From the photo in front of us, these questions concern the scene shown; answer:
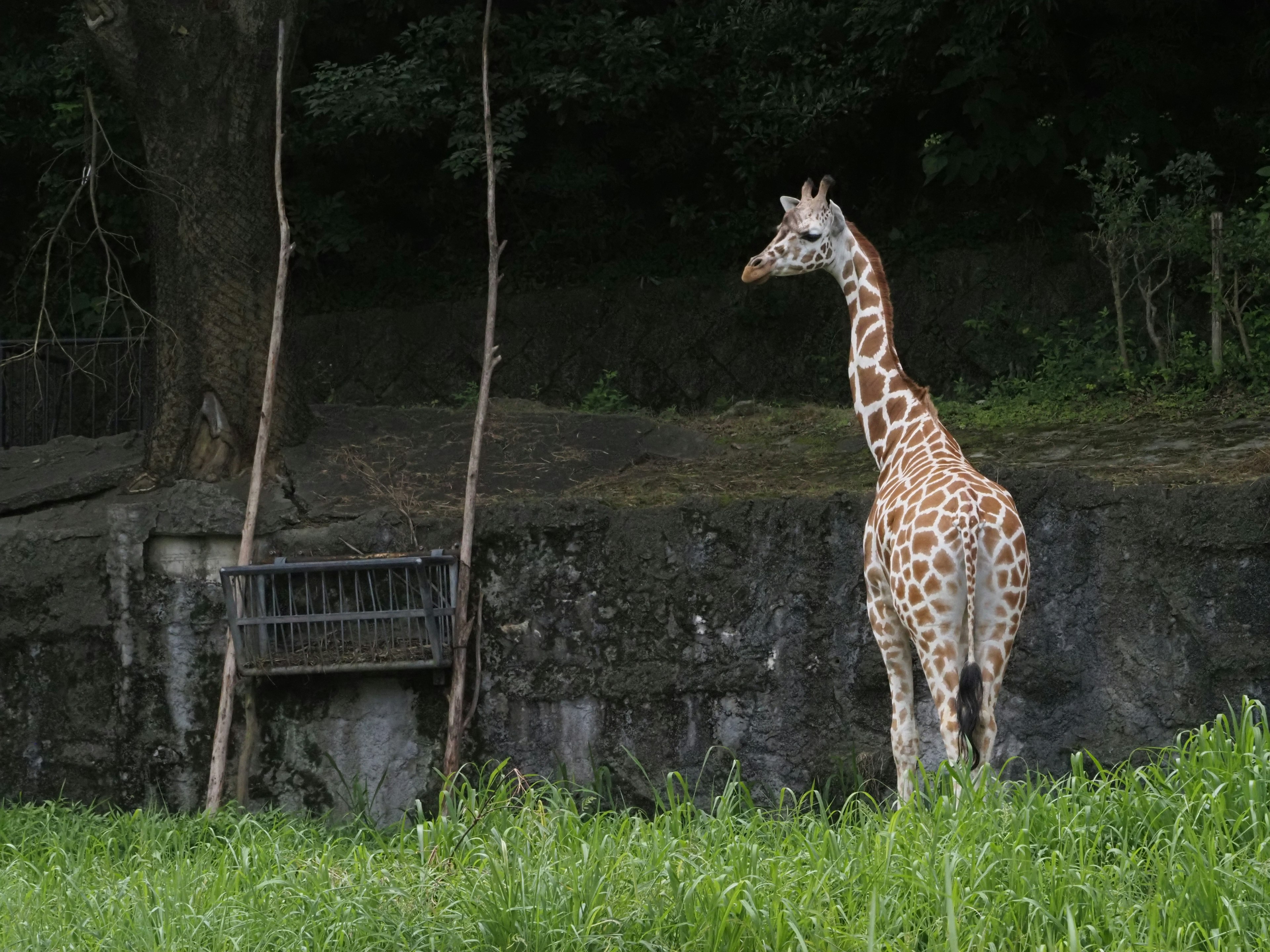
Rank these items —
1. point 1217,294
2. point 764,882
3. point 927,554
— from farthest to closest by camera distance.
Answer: point 1217,294, point 927,554, point 764,882

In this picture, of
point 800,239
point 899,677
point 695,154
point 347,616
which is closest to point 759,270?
point 800,239

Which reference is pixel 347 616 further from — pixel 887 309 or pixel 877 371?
pixel 887 309

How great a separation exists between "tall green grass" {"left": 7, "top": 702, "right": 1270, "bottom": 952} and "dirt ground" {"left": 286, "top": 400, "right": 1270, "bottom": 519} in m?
2.53

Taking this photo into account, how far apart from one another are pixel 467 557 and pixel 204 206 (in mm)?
2902

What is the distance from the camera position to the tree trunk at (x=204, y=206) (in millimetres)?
8203

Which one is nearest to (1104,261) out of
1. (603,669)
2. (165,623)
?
(603,669)

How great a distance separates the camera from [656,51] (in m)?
11.6

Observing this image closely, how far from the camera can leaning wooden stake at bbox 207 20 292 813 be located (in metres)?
6.84

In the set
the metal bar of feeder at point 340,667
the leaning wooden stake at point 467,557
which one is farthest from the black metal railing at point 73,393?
the leaning wooden stake at point 467,557

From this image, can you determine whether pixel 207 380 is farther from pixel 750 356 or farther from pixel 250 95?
pixel 750 356

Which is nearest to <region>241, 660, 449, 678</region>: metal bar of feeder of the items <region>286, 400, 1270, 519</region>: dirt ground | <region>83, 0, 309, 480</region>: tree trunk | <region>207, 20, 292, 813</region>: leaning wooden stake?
<region>207, 20, 292, 813</region>: leaning wooden stake

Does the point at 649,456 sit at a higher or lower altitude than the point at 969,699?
higher

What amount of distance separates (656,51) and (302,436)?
484 cm

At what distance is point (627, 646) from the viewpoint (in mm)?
7121
